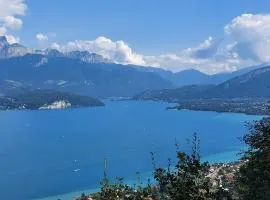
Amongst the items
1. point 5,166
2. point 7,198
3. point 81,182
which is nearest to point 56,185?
point 81,182

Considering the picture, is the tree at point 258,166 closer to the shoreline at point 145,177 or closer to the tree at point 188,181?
the tree at point 188,181

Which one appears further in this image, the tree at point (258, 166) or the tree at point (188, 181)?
the tree at point (258, 166)

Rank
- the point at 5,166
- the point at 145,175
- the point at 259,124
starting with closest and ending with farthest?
1. the point at 259,124
2. the point at 145,175
3. the point at 5,166

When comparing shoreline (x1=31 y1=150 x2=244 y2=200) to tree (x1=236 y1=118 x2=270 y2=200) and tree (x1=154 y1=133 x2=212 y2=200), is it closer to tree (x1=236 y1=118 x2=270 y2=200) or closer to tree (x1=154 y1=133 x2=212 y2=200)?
tree (x1=236 y1=118 x2=270 y2=200)

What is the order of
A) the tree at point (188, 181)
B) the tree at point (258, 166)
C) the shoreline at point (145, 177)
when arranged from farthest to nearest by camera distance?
the shoreline at point (145, 177)
the tree at point (258, 166)
the tree at point (188, 181)

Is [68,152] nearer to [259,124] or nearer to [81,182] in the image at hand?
[81,182]

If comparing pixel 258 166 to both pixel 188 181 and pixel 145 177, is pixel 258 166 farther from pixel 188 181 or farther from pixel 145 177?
pixel 145 177

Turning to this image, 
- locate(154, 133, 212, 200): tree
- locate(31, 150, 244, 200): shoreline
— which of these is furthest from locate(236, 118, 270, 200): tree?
locate(31, 150, 244, 200): shoreline

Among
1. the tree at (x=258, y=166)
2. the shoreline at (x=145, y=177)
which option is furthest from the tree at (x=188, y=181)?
the shoreline at (x=145, y=177)

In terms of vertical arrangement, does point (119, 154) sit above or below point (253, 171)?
below
